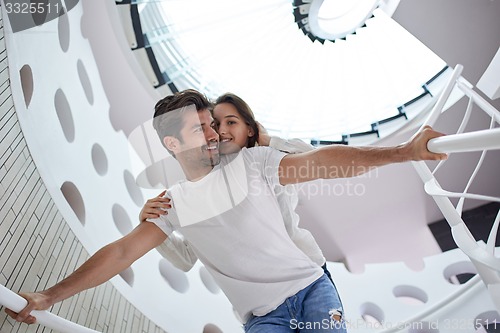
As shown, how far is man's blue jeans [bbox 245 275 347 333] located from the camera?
58.9 inches

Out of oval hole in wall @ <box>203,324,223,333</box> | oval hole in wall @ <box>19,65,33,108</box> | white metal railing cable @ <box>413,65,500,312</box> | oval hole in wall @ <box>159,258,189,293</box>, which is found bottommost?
oval hole in wall @ <box>203,324,223,333</box>

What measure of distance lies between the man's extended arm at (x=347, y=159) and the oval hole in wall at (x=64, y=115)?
1.52 meters

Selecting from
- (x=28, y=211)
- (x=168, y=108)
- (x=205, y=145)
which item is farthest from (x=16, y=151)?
(x=205, y=145)

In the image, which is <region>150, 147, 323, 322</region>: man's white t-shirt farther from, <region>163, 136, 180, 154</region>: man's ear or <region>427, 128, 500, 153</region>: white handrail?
<region>427, 128, 500, 153</region>: white handrail

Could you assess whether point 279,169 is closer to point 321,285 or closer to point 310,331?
point 321,285

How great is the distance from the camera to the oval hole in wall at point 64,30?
9.09 ft

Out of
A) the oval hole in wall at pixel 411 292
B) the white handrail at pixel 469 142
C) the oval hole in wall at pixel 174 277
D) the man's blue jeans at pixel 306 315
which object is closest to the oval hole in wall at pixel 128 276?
the oval hole in wall at pixel 174 277

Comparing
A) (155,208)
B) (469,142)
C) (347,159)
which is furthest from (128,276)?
(469,142)

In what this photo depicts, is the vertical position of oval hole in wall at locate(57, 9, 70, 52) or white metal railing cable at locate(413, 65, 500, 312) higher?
oval hole in wall at locate(57, 9, 70, 52)

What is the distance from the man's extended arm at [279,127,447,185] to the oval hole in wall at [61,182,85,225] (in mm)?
1327

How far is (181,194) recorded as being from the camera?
1.75 meters

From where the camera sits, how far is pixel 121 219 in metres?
2.98

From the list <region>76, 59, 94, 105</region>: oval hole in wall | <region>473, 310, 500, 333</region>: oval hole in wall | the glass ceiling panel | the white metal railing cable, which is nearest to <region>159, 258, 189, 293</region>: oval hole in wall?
<region>76, 59, 94, 105</region>: oval hole in wall

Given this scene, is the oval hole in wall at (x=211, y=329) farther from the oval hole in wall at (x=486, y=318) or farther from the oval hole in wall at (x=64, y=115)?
the oval hole in wall at (x=486, y=318)
